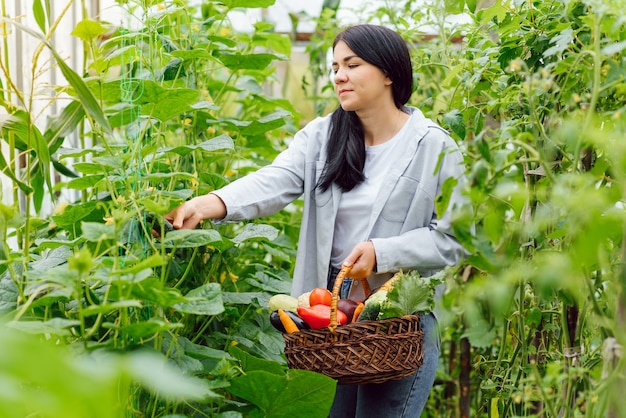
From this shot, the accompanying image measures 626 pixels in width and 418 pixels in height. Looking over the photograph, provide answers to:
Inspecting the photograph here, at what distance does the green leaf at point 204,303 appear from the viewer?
1393mm

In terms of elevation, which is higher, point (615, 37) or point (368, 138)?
point (615, 37)

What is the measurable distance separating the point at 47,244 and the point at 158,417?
407 mm

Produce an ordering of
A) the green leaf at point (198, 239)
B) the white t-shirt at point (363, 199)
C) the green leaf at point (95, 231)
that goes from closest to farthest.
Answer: the green leaf at point (95, 231)
the green leaf at point (198, 239)
the white t-shirt at point (363, 199)

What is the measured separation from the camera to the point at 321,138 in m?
2.08

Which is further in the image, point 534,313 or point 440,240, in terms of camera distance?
point 440,240

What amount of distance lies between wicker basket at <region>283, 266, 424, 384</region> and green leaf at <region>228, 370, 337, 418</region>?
27mm

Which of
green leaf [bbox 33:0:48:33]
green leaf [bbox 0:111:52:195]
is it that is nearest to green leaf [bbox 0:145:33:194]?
green leaf [bbox 0:111:52:195]

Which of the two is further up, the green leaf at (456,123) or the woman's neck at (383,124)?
the green leaf at (456,123)

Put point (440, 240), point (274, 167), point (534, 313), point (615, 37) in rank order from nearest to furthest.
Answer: point (615, 37)
point (534, 313)
point (440, 240)
point (274, 167)

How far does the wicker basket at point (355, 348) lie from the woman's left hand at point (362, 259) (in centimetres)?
10

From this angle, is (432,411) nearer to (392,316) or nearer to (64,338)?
(392,316)

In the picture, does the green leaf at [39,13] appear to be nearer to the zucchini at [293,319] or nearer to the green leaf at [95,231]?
the green leaf at [95,231]

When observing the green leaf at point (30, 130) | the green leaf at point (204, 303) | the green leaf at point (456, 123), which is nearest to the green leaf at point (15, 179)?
the green leaf at point (30, 130)

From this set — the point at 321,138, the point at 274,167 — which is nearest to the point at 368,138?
the point at 321,138
